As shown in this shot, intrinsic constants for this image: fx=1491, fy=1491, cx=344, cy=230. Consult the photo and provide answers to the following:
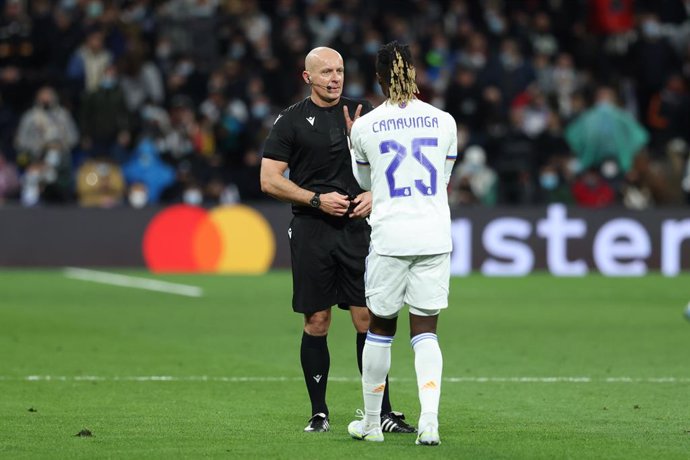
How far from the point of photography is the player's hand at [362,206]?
865 cm

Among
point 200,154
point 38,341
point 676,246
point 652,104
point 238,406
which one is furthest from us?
point 652,104

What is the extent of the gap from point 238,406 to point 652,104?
19.0m

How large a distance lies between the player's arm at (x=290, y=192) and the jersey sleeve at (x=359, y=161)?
0.36 meters

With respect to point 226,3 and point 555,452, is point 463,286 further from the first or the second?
point 555,452

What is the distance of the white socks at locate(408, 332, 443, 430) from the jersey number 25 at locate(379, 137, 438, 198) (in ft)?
2.55

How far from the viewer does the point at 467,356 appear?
42.8 ft

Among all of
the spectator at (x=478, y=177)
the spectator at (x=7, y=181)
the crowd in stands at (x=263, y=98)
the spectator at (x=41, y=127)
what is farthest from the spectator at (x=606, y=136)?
the spectator at (x=7, y=181)

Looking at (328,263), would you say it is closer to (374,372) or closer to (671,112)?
(374,372)

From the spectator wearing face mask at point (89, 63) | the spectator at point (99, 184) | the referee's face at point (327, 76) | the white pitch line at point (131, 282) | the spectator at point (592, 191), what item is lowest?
the white pitch line at point (131, 282)

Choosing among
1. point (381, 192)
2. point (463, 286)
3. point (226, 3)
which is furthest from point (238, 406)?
point (226, 3)

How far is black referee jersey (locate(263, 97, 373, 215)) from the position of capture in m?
8.83

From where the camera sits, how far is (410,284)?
8.01m

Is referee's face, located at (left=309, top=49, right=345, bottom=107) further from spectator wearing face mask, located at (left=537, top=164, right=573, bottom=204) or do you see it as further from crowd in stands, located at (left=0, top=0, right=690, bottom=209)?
spectator wearing face mask, located at (left=537, top=164, right=573, bottom=204)

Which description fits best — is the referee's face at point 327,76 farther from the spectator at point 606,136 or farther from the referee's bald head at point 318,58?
the spectator at point 606,136
